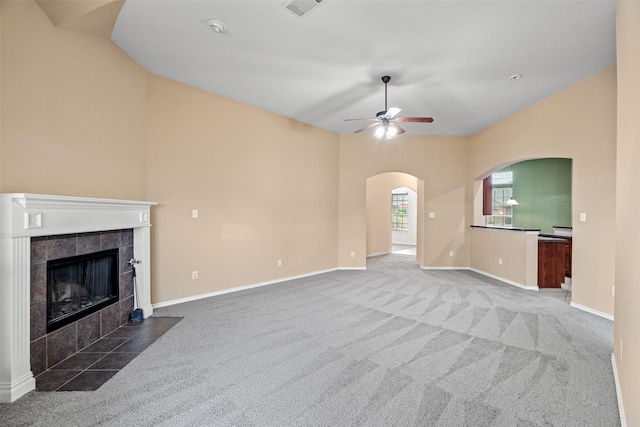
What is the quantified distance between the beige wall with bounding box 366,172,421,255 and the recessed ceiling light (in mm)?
6608

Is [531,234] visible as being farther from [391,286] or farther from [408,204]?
[408,204]

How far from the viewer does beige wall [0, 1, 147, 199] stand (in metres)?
2.19

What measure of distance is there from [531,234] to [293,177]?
14.7 ft

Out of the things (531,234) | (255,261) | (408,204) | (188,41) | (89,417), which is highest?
(188,41)

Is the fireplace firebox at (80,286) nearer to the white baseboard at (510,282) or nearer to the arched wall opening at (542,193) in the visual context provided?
the white baseboard at (510,282)

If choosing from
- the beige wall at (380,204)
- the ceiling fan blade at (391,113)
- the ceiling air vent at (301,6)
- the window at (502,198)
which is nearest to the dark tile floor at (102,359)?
the ceiling air vent at (301,6)

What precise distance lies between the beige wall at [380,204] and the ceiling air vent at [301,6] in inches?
259

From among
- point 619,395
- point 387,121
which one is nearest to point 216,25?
point 387,121

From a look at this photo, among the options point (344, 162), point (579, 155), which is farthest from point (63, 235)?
point (579, 155)

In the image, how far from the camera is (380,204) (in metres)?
9.09

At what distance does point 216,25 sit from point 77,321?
322 cm

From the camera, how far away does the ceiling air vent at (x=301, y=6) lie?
2395 millimetres

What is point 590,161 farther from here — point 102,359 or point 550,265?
point 102,359

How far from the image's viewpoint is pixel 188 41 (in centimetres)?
302
